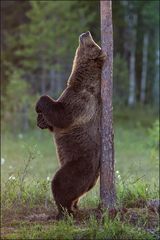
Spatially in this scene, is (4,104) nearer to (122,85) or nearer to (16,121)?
(16,121)

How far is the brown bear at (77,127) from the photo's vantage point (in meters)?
6.61

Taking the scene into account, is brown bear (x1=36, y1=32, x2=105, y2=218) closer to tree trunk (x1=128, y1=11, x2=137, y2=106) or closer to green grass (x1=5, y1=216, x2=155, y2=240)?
green grass (x1=5, y1=216, x2=155, y2=240)

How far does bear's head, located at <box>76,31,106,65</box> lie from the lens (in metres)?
6.81

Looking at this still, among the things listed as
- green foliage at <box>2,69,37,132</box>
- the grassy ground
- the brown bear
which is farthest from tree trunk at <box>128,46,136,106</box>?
the brown bear

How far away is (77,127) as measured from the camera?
22.0 feet

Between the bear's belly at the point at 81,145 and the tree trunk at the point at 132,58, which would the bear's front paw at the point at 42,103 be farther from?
the tree trunk at the point at 132,58

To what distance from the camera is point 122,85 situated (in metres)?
27.8

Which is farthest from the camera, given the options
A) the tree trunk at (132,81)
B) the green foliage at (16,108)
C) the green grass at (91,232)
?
the tree trunk at (132,81)

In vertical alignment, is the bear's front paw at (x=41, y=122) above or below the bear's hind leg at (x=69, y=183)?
above

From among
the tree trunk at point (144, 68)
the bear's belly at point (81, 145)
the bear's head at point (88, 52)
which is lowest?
the bear's belly at point (81, 145)

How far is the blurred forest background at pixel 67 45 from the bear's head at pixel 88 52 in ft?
46.0

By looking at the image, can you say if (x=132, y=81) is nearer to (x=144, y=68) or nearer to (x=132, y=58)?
(x=132, y=58)

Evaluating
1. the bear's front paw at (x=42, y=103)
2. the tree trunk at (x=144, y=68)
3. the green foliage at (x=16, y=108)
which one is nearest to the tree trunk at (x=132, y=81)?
the tree trunk at (x=144, y=68)

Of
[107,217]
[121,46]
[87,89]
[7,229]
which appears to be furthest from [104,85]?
[121,46]
